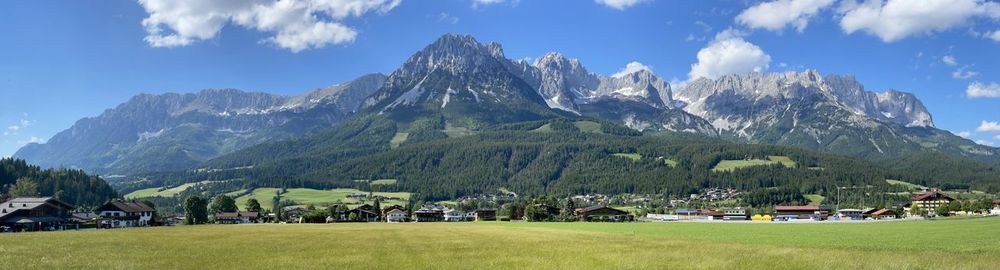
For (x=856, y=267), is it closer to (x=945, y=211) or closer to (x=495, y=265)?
(x=495, y=265)

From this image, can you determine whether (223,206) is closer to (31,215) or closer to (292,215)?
(292,215)

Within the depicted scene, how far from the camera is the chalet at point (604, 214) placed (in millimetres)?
152125

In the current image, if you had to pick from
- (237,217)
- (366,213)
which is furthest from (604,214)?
(237,217)

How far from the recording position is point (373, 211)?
18338 cm

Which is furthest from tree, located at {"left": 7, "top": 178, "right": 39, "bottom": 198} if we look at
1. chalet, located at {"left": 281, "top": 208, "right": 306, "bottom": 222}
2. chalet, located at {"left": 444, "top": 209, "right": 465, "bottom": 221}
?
chalet, located at {"left": 444, "top": 209, "right": 465, "bottom": 221}

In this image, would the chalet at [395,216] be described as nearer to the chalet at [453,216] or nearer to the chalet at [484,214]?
the chalet at [453,216]

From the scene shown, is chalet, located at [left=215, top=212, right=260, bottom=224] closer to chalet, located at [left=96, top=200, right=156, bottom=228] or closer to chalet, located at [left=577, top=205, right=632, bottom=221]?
chalet, located at [left=96, top=200, right=156, bottom=228]

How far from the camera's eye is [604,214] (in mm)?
165750

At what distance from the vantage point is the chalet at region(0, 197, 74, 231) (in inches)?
3976

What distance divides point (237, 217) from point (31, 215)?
71.3m

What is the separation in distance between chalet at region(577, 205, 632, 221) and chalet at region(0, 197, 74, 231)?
106202mm

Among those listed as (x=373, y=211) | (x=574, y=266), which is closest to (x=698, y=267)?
(x=574, y=266)

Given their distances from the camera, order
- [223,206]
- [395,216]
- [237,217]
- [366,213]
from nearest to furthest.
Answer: [237,217] → [395,216] → [366,213] → [223,206]

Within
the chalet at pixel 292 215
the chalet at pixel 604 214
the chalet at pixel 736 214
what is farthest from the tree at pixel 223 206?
the chalet at pixel 736 214
